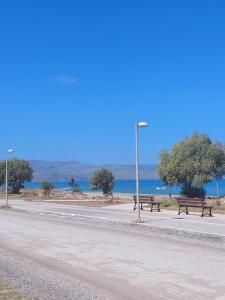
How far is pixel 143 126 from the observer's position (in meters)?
23.5

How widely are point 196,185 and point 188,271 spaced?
121ft

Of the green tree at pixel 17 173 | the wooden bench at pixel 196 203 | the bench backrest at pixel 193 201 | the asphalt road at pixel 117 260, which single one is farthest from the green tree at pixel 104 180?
the asphalt road at pixel 117 260

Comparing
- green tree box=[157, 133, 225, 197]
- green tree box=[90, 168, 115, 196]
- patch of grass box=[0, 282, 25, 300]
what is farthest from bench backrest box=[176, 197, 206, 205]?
green tree box=[90, 168, 115, 196]

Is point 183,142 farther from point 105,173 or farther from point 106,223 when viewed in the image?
point 106,223

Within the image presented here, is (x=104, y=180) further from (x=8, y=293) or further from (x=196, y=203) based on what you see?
(x=8, y=293)

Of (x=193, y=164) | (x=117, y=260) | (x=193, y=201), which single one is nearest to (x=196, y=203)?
(x=193, y=201)

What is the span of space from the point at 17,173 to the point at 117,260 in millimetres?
58340

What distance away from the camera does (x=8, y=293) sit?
9.24m

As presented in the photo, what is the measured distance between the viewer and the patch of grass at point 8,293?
8.84m

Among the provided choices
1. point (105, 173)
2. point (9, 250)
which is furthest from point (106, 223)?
point (105, 173)

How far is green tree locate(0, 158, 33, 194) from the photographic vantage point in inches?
2768

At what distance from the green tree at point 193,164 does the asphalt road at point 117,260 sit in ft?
79.0

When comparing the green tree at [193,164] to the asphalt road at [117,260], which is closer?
the asphalt road at [117,260]

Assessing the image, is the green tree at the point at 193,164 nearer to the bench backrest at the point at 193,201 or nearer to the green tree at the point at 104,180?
the green tree at the point at 104,180
